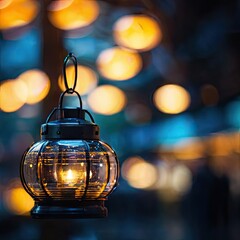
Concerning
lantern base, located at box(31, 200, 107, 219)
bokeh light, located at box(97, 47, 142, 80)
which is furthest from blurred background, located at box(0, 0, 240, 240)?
lantern base, located at box(31, 200, 107, 219)

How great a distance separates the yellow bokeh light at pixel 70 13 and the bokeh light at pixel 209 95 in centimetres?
286

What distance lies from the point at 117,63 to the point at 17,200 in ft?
5.32

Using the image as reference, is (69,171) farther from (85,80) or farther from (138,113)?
(138,113)

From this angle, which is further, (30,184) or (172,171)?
(172,171)

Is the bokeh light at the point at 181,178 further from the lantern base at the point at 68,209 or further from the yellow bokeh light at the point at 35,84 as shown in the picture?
the lantern base at the point at 68,209

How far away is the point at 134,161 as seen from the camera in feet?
26.1

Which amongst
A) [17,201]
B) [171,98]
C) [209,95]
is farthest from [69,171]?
[209,95]

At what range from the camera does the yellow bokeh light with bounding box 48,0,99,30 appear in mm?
4895

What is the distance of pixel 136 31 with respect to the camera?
5555 mm

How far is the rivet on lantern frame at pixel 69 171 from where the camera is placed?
6.79 feet

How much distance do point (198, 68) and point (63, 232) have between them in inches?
126

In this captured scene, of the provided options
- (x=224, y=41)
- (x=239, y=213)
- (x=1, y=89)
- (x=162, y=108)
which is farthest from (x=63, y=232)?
(x=239, y=213)

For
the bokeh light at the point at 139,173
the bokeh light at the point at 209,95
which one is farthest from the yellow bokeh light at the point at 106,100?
the bokeh light at the point at 209,95

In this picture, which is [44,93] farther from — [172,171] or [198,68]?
[172,171]
